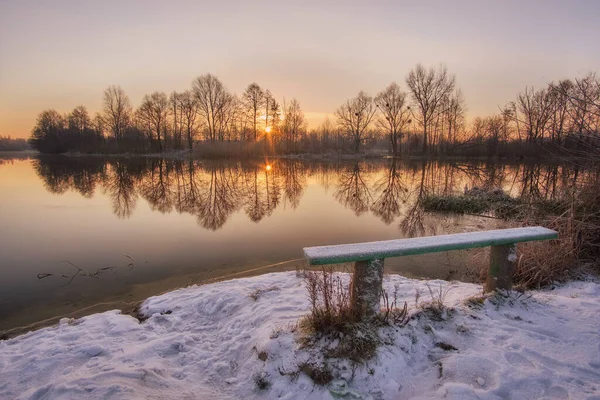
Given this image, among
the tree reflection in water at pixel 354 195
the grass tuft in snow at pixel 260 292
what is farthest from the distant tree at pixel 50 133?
the grass tuft in snow at pixel 260 292

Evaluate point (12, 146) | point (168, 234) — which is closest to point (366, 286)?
point (168, 234)

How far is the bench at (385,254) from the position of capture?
266 centimetres

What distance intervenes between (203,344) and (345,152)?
174 ft

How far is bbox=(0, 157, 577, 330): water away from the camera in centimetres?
550

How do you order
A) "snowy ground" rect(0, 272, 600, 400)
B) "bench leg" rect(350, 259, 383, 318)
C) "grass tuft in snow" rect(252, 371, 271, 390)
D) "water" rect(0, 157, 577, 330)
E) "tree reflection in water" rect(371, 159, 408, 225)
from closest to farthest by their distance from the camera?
"snowy ground" rect(0, 272, 600, 400)
"grass tuft in snow" rect(252, 371, 271, 390)
"bench leg" rect(350, 259, 383, 318)
"water" rect(0, 157, 577, 330)
"tree reflection in water" rect(371, 159, 408, 225)

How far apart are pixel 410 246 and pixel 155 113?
58.4 metres

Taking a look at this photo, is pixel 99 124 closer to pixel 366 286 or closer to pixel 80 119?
pixel 80 119

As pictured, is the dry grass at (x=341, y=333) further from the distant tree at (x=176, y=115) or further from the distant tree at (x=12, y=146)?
the distant tree at (x=12, y=146)

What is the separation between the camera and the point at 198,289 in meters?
4.89

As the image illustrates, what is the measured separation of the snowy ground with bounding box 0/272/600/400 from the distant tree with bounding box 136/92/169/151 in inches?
2173

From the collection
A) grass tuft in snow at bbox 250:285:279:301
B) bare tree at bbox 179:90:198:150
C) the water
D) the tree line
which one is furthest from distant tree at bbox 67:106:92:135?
grass tuft in snow at bbox 250:285:279:301

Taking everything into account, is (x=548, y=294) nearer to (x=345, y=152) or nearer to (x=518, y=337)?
(x=518, y=337)

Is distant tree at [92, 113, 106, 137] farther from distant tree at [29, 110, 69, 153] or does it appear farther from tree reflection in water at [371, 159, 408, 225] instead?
tree reflection in water at [371, 159, 408, 225]

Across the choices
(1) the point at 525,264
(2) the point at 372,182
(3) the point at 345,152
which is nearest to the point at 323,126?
(3) the point at 345,152
